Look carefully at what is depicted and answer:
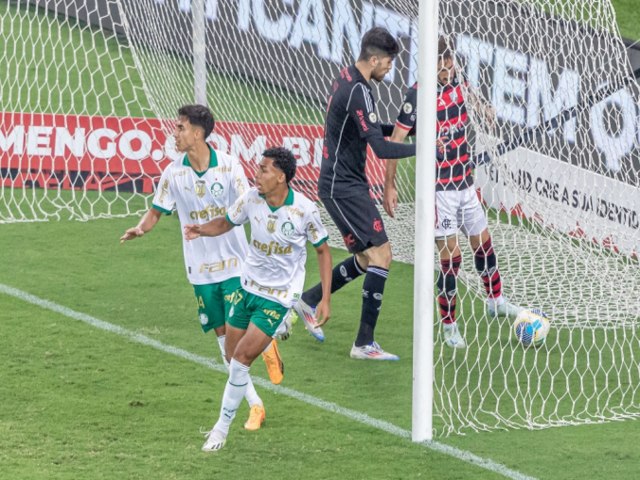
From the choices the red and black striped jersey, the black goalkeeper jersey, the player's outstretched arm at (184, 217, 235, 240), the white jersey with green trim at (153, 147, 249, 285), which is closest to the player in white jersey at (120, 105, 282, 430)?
the white jersey with green trim at (153, 147, 249, 285)

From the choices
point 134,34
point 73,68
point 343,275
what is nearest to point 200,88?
point 134,34

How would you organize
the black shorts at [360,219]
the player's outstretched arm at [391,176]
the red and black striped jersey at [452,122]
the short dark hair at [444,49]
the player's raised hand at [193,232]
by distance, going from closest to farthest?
1. the player's raised hand at [193,232]
2. the short dark hair at [444,49]
3. the player's outstretched arm at [391,176]
4. the black shorts at [360,219]
5. the red and black striped jersey at [452,122]

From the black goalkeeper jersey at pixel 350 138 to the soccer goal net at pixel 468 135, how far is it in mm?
770

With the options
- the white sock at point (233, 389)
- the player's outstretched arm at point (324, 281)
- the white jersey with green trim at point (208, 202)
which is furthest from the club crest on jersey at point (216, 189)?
the white sock at point (233, 389)

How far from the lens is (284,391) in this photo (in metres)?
8.38

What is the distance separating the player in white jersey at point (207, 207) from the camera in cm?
772

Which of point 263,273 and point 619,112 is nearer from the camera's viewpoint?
point 263,273

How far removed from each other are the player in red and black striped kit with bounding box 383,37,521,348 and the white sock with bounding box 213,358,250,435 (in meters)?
2.00

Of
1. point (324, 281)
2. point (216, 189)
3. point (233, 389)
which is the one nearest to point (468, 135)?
point (216, 189)

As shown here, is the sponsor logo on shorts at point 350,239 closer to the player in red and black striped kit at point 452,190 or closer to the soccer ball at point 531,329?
the player in red and black striped kit at point 452,190

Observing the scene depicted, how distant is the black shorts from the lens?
895 centimetres

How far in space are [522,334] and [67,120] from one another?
5.61 meters

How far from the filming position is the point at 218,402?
8.13 m

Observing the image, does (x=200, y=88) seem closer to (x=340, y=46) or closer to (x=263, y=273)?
(x=340, y=46)
